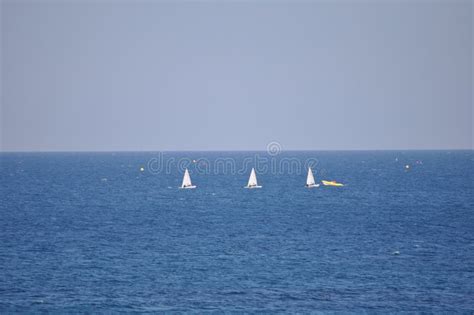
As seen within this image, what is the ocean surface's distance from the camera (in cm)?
5991

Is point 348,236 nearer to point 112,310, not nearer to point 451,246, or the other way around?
point 451,246

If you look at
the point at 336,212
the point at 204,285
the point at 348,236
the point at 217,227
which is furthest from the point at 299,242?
the point at 336,212

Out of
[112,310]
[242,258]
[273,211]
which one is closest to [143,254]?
[242,258]

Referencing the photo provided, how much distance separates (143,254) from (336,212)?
4474 centimetres

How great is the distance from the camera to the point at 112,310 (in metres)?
56.9

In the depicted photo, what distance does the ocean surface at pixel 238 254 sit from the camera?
197 feet

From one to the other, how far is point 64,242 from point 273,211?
40650mm

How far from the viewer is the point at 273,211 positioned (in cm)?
11831

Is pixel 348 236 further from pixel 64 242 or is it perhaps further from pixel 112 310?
pixel 112 310

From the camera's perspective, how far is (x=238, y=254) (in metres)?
78.2

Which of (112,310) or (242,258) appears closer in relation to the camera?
(112,310)

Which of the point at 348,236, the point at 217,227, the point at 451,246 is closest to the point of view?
the point at 451,246

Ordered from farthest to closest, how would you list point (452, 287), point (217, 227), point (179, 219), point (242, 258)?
point (179, 219) < point (217, 227) < point (242, 258) < point (452, 287)

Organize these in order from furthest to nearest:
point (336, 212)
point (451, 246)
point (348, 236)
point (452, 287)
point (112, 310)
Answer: point (336, 212) < point (348, 236) < point (451, 246) < point (452, 287) < point (112, 310)
